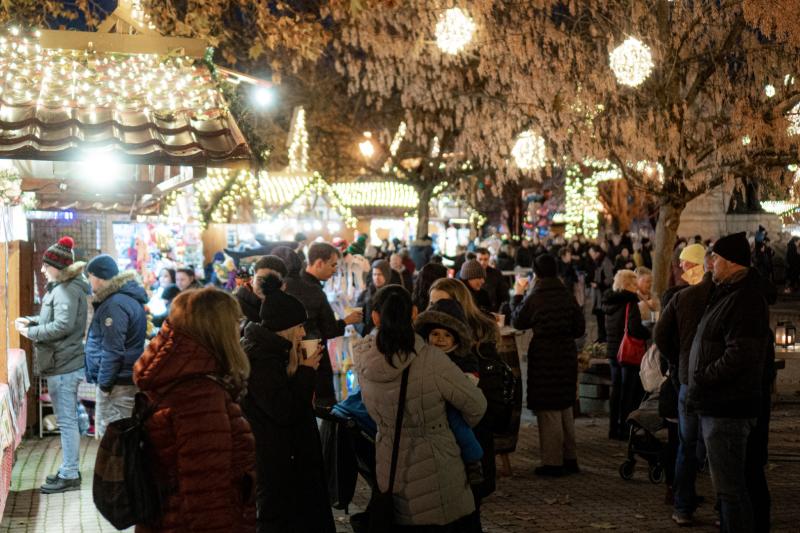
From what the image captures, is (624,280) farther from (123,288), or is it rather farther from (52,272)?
(52,272)

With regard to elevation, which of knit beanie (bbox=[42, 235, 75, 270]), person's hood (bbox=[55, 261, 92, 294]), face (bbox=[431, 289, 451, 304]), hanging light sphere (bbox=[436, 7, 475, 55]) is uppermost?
hanging light sphere (bbox=[436, 7, 475, 55])

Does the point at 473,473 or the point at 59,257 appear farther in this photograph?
the point at 59,257

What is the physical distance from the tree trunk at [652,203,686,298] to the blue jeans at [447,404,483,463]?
33.8 ft

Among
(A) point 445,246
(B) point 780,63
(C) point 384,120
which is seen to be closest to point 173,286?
(B) point 780,63

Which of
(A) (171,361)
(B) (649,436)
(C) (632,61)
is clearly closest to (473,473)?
(A) (171,361)

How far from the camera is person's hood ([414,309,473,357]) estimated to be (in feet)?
21.0

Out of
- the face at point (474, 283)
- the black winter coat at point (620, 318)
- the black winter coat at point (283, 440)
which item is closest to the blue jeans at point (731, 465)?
the black winter coat at point (283, 440)

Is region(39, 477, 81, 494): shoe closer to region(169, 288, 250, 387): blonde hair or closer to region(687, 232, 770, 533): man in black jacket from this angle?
region(169, 288, 250, 387): blonde hair

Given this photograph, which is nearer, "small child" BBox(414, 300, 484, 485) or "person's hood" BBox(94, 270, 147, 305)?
"small child" BBox(414, 300, 484, 485)

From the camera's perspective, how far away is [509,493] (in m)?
9.28

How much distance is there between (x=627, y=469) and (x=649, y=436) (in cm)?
64

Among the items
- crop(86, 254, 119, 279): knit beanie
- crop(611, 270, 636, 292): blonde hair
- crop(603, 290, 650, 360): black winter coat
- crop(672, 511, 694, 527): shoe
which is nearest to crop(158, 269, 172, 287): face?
crop(86, 254, 119, 279): knit beanie

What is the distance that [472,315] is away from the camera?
26.0 feet

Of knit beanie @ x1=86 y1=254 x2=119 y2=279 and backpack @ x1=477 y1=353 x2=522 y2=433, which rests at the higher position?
knit beanie @ x1=86 y1=254 x2=119 y2=279
